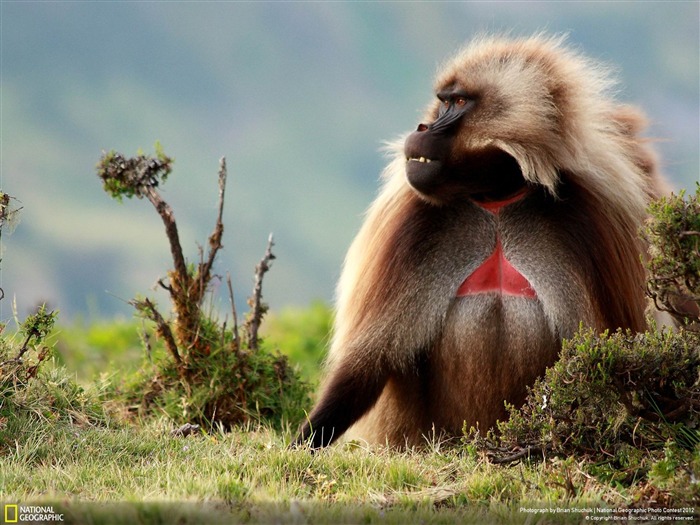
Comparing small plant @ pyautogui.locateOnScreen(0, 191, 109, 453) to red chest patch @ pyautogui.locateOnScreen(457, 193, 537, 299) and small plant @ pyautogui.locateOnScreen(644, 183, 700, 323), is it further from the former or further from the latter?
small plant @ pyautogui.locateOnScreen(644, 183, 700, 323)

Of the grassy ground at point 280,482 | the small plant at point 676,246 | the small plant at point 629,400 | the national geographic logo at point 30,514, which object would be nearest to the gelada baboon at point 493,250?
the grassy ground at point 280,482

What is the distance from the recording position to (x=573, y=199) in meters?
5.27

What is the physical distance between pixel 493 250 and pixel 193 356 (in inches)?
90.2

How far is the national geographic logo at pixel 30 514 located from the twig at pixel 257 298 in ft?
10.7

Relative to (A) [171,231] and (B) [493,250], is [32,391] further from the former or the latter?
(B) [493,250]

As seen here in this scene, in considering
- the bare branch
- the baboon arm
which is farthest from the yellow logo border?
the bare branch

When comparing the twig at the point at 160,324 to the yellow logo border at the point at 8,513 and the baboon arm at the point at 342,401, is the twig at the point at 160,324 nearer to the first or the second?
the baboon arm at the point at 342,401

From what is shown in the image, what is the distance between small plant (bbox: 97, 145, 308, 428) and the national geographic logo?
8.43 feet

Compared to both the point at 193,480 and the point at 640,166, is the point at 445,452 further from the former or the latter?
the point at 640,166

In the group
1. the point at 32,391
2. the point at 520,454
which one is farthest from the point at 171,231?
the point at 520,454

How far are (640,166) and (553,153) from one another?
961 millimetres

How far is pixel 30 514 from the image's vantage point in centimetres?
352

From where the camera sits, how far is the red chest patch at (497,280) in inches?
204

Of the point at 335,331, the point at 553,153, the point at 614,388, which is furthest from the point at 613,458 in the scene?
the point at 335,331
